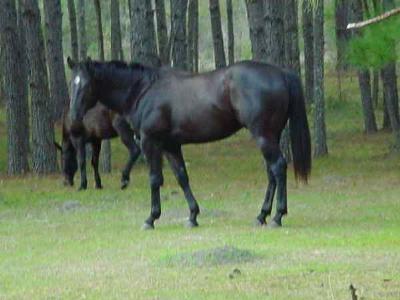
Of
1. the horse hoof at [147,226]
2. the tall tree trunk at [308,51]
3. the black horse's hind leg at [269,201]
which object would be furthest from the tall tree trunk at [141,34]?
the black horse's hind leg at [269,201]

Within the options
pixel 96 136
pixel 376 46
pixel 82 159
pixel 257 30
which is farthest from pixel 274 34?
pixel 82 159

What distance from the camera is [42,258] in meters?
13.6

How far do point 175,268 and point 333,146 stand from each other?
25.3 metres

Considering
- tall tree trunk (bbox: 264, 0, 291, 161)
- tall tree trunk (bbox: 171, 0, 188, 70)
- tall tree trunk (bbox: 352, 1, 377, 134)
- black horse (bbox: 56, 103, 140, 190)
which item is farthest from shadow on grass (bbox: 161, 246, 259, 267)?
tall tree trunk (bbox: 352, 1, 377, 134)

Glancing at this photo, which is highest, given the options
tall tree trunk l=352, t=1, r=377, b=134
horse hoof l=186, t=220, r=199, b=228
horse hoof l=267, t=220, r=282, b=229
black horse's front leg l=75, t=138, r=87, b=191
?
horse hoof l=267, t=220, r=282, b=229

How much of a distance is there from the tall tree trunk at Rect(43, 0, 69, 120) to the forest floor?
9.59 metres

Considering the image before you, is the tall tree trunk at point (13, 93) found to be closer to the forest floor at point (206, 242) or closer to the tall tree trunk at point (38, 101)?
the tall tree trunk at point (38, 101)

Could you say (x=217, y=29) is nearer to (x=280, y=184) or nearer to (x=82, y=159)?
(x=82, y=159)

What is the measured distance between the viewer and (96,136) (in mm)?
24875

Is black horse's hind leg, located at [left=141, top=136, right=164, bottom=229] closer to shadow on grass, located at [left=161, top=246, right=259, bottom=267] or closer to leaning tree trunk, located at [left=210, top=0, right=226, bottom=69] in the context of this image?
shadow on grass, located at [left=161, top=246, right=259, bottom=267]

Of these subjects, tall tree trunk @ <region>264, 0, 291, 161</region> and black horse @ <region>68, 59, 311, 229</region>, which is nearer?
black horse @ <region>68, 59, 311, 229</region>

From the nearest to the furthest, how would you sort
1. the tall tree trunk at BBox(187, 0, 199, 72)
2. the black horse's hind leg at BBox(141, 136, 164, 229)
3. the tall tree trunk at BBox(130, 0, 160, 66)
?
the black horse's hind leg at BBox(141, 136, 164, 229) → the tall tree trunk at BBox(130, 0, 160, 66) → the tall tree trunk at BBox(187, 0, 199, 72)

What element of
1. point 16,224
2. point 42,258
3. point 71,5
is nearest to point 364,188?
point 16,224

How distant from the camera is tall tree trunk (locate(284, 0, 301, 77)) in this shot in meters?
31.8
